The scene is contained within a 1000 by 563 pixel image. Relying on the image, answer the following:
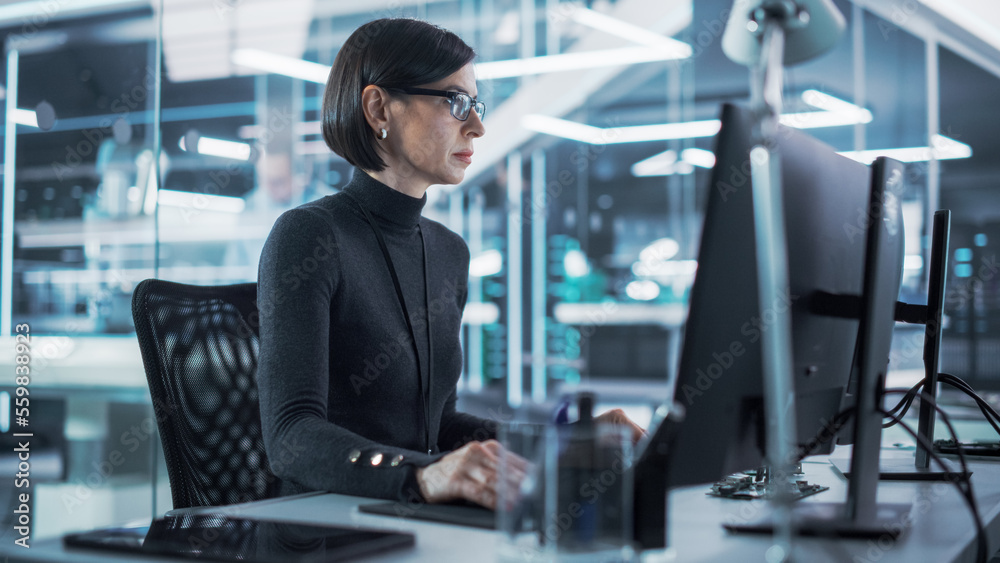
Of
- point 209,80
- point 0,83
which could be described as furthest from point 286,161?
point 0,83

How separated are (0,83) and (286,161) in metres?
1.48

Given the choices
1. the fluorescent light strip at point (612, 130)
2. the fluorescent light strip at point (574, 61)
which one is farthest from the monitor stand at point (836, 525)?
the fluorescent light strip at point (612, 130)

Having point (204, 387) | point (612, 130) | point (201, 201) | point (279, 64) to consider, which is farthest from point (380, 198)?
point (612, 130)

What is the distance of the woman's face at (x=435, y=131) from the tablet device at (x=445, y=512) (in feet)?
2.18

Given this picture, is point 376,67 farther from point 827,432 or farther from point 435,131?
point 827,432

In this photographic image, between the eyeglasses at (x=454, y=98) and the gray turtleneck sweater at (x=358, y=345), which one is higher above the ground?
the eyeglasses at (x=454, y=98)

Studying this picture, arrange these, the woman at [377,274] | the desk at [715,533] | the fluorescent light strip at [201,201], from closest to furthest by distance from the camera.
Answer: the desk at [715,533]
the woman at [377,274]
the fluorescent light strip at [201,201]

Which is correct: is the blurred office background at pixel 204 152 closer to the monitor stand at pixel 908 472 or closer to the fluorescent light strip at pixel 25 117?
the fluorescent light strip at pixel 25 117

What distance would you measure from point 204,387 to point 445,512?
636 millimetres

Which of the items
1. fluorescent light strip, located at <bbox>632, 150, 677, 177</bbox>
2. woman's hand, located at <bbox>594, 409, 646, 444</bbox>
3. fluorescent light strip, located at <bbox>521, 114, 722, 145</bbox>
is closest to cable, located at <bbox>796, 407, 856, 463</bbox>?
woman's hand, located at <bbox>594, 409, 646, 444</bbox>

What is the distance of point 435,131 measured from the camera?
146cm

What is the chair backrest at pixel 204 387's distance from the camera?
1.34m

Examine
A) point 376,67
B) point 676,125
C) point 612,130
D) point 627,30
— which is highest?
point 627,30

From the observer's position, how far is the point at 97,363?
2.95m
